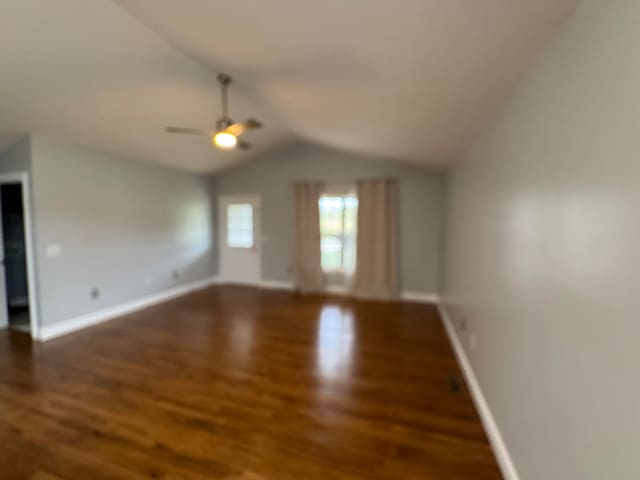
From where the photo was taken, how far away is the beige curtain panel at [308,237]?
617 centimetres

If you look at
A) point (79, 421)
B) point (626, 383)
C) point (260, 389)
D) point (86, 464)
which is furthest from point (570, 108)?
point (79, 421)

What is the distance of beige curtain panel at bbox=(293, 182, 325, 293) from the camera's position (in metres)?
6.17

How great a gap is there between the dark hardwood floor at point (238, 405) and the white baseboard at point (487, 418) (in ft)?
0.21

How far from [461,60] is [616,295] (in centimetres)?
127

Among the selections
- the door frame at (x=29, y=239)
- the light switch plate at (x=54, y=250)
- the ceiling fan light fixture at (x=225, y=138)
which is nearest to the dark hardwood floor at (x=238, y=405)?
the door frame at (x=29, y=239)

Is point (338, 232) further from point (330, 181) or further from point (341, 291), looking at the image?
point (341, 291)

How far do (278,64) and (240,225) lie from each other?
4.89 metres

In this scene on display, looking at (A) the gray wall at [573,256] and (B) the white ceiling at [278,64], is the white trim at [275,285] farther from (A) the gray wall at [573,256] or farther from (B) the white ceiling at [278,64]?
(A) the gray wall at [573,256]

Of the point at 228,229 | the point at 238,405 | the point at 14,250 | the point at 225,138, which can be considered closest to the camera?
the point at 238,405

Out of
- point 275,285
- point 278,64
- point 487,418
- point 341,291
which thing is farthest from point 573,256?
point 275,285

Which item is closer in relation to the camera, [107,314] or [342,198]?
[107,314]

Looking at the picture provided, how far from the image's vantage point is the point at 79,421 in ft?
7.84

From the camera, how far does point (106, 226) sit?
472cm

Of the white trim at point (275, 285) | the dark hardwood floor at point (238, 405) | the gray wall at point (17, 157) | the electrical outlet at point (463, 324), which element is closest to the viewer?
the dark hardwood floor at point (238, 405)
